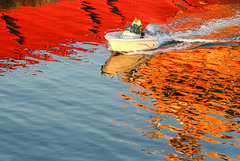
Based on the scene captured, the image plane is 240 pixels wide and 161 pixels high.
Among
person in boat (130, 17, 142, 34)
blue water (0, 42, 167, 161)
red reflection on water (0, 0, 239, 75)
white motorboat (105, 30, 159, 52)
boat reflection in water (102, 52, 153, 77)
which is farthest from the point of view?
red reflection on water (0, 0, 239, 75)

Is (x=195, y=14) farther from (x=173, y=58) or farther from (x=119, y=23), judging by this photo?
(x=173, y=58)

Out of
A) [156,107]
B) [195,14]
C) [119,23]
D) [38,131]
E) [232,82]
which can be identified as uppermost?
[195,14]

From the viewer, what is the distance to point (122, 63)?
3294 centimetres

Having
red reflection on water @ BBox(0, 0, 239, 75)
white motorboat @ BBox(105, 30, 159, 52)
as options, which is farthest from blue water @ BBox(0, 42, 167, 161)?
red reflection on water @ BBox(0, 0, 239, 75)

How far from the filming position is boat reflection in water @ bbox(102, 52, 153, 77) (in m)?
30.3

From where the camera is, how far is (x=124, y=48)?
34500mm

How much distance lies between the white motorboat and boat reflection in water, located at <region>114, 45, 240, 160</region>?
1595 millimetres

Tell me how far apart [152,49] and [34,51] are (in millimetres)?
11106

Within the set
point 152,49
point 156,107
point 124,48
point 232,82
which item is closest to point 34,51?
point 124,48

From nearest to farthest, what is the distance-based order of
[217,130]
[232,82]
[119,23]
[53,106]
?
[217,130], [53,106], [232,82], [119,23]

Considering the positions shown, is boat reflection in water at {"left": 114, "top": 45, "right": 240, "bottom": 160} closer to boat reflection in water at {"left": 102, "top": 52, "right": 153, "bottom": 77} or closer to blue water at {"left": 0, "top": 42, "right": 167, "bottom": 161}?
boat reflection in water at {"left": 102, "top": 52, "right": 153, "bottom": 77}

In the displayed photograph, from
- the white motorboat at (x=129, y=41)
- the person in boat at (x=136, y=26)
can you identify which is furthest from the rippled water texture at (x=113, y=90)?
the person in boat at (x=136, y=26)

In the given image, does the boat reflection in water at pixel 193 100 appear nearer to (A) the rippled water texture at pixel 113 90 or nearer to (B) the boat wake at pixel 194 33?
(A) the rippled water texture at pixel 113 90

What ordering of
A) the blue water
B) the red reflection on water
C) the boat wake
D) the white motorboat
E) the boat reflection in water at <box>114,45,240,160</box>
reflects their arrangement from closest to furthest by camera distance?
the blue water
the boat reflection in water at <box>114,45,240,160</box>
the white motorboat
the red reflection on water
the boat wake
